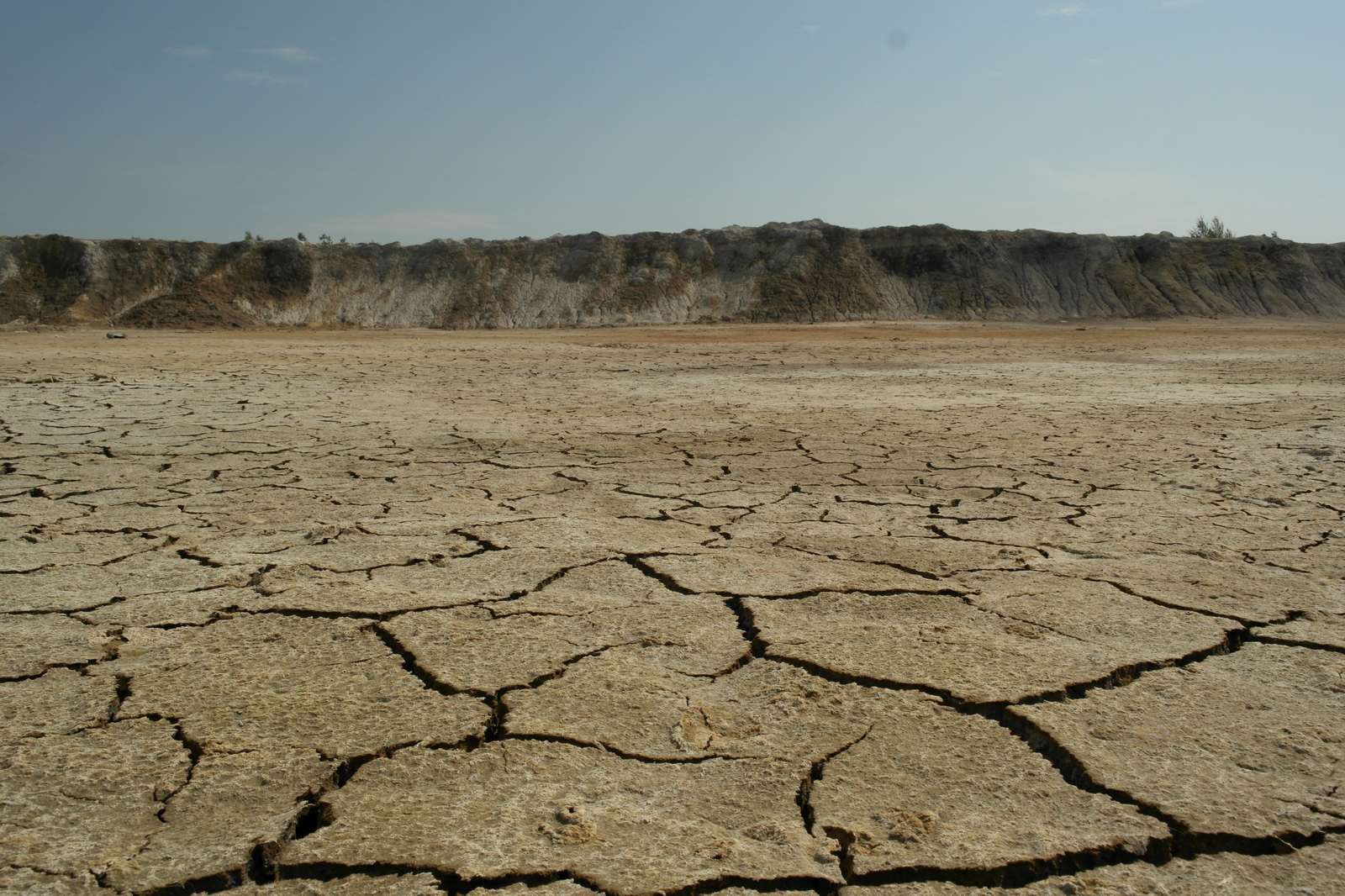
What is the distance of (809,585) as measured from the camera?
112 inches

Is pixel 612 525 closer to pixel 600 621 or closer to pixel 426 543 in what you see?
pixel 426 543

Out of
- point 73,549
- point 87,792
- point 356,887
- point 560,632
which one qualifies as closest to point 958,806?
point 356,887

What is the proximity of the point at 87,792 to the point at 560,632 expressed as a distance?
1105 millimetres

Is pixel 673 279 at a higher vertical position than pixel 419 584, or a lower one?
higher

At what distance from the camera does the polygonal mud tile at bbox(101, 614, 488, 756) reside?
184 cm

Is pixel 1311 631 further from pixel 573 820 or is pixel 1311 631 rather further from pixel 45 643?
pixel 45 643

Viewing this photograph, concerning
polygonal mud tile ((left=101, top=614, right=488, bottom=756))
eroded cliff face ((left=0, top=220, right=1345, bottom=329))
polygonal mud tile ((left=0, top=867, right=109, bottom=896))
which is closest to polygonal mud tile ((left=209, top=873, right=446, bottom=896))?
polygonal mud tile ((left=0, top=867, right=109, bottom=896))

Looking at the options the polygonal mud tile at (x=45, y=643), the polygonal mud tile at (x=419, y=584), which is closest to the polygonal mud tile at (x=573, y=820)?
the polygonal mud tile at (x=419, y=584)

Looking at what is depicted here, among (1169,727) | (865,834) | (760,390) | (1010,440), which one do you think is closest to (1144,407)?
(1010,440)

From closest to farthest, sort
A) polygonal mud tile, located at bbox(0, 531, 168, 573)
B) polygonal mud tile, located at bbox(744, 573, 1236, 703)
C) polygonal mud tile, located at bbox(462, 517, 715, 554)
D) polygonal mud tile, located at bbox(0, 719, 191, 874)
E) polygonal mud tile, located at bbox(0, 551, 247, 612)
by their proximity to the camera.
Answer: polygonal mud tile, located at bbox(0, 719, 191, 874), polygonal mud tile, located at bbox(744, 573, 1236, 703), polygonal mud tile, located at bbox(0, 551, 247, 612), polygonal mud tile, located at bbox(0, 531, 168, 573), polygonal mud tile, located at bbox(462, 517, 715, 554)

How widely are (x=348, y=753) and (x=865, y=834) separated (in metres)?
1.00

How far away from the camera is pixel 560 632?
2422 millimetres

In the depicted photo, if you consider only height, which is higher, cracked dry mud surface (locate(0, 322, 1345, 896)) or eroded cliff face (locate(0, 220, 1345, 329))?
eroded cliff face (locate(0, 220, 1345, 329))

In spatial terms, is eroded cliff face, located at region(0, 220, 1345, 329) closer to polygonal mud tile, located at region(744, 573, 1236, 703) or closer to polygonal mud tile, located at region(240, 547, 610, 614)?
polygonal mud tile, located at region(240, 547, 610, 614)
